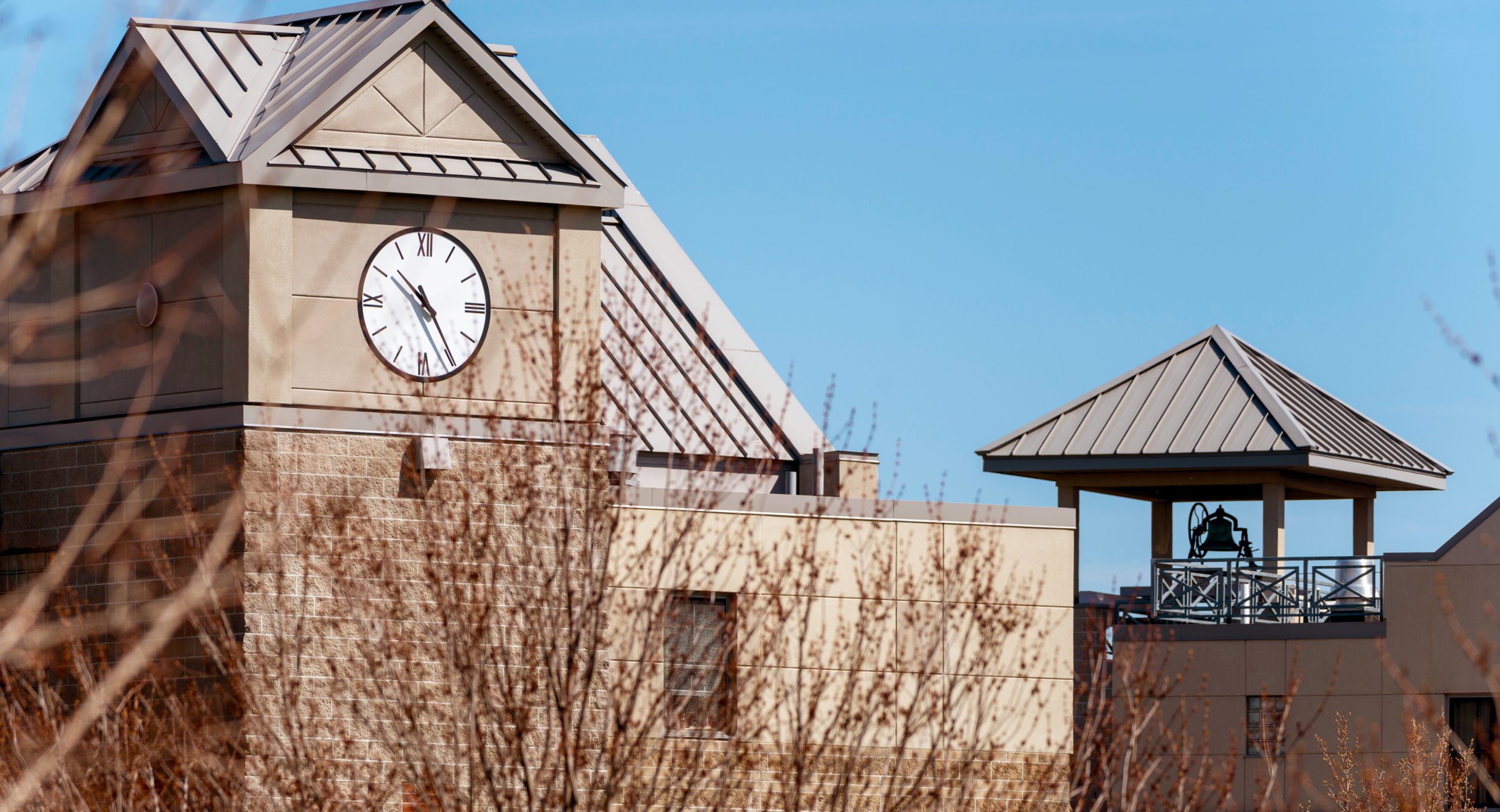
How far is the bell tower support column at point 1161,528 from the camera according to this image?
34.7 meters

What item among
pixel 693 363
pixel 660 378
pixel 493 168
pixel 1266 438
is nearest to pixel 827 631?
pixel 660 378

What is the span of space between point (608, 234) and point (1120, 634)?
1216 centimetres

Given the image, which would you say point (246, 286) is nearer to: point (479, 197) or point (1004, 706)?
point (479, 197)

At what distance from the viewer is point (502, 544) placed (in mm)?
15461

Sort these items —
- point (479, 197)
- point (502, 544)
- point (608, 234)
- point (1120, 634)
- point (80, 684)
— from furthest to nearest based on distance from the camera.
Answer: point (1120, 634)
point (608, 234)
point (479, 197)
point (80, 684)
point (502, 544)

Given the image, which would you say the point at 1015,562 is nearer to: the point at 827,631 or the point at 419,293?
the point at 827,631

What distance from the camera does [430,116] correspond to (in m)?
19.2

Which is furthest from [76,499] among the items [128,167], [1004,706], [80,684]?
[1004,706]

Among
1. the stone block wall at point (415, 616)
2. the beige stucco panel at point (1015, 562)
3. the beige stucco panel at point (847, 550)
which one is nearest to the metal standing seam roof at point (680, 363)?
→ the beige stucco panel at point (847, 550)

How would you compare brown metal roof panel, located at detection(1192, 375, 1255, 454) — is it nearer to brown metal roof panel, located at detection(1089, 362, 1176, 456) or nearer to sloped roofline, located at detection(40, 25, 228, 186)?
brown metal roof panel, located at detection(1089, 362, 1176, 456)

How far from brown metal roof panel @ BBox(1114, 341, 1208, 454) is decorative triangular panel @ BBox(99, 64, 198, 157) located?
18578 millimetres

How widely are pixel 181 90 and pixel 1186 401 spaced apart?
20.0 metres

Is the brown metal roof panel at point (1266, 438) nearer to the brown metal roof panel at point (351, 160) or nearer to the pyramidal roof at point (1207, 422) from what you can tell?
the pyramidal roof at point (1207, 422)

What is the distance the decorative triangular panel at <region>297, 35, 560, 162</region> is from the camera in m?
18.8
